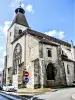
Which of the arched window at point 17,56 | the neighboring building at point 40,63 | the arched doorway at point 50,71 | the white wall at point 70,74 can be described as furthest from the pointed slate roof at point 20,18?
the arched doorway at point 50,71

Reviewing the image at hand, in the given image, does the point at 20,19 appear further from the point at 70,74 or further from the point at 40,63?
the point at 70,74

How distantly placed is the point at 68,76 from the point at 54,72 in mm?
3646

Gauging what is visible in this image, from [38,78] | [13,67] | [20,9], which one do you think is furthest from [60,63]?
[20,9]

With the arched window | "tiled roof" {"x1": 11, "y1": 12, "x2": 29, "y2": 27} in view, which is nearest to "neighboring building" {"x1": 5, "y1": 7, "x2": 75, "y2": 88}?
the arched window

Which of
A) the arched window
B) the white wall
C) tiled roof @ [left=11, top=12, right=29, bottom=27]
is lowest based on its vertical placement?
the white wall

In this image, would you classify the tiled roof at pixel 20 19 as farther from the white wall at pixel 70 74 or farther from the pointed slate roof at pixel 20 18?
the white wall at pixel 70 74

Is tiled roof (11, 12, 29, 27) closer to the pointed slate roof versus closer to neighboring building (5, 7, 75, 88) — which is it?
the pointed slate roof

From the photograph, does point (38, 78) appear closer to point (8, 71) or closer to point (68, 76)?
point (68, 76)

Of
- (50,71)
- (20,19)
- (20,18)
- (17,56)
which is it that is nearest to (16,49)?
(17,56)

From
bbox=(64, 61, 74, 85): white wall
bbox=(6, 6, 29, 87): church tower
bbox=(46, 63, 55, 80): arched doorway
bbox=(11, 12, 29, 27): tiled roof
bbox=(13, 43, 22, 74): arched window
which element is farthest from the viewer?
bbox=(11, 12, 29, 27): tiled roof

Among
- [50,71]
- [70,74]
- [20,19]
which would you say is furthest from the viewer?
[20,19]

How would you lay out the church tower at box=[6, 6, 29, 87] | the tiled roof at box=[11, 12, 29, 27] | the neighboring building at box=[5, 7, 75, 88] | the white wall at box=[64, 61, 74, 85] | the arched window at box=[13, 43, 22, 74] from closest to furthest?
the neighboring building at box=[5, 7, 75, 88]
the white wall at box=[64, 61, 74, 85]
the church tower at box=[6, 6, 29, 87]
the arched window at box=[13, 43, 22, 74]
the tiled roof at box=[11, 12, 29, 27]

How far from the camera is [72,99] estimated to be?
12.6 meters

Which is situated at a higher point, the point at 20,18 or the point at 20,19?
the point at 20,18
